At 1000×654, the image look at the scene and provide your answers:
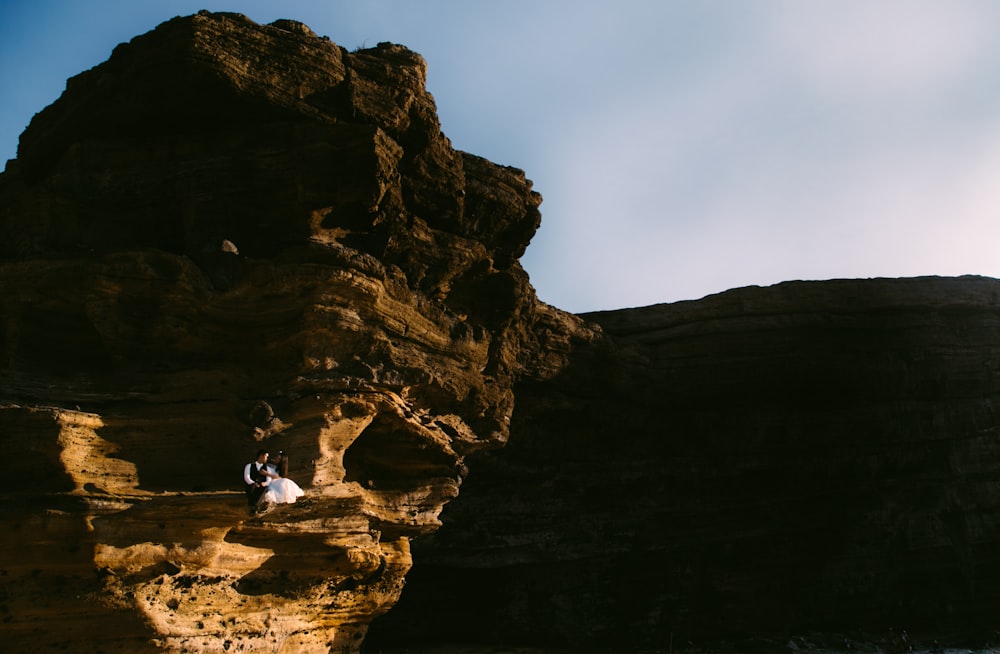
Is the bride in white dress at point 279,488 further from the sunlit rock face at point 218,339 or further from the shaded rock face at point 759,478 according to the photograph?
the shaded rock face at point 759,478

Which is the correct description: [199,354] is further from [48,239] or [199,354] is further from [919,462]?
[919,462]

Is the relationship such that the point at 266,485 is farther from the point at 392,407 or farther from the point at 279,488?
the point at 392,407

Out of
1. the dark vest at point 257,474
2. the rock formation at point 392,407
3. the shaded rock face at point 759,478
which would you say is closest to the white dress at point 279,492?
the dark vest at point 257,474

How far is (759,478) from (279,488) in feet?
52.2

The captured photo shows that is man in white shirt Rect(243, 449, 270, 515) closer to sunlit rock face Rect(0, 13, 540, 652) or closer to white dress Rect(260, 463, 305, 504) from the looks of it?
white dress Rect(260, 463, 305, 504)

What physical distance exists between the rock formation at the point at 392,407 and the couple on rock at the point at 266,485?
39cm

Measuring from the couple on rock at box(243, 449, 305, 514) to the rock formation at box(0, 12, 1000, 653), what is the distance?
15.5 inches

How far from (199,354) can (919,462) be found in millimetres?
19220

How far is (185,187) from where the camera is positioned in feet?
48.7

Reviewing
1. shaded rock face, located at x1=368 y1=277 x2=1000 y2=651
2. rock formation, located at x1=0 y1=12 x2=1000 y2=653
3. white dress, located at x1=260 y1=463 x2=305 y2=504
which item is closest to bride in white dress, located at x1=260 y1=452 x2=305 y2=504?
white dress, located at x1=260 y1=463 x2=305 y2=504

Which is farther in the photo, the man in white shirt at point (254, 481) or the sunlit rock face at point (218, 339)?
the sunlit rock face at point (218, 339)

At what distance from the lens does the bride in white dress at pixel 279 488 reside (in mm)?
12289

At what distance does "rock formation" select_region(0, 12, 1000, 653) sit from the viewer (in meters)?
13.1

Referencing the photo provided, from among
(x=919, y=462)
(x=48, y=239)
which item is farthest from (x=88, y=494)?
(x=919, y=462)
